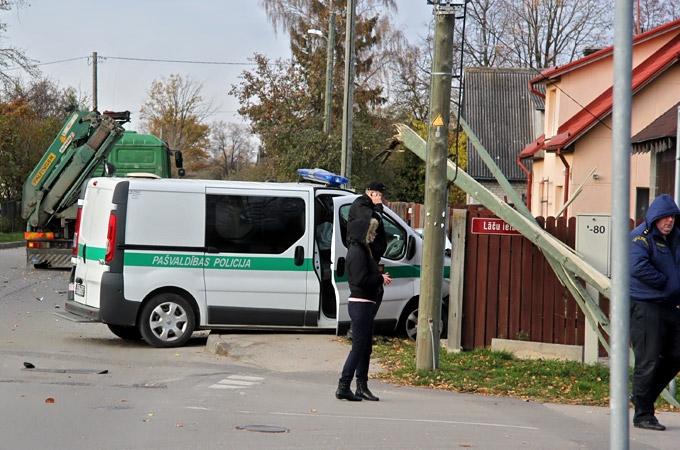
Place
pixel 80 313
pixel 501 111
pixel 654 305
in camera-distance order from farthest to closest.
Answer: pixel 501 111, pixel 80 313, pixel 654 305

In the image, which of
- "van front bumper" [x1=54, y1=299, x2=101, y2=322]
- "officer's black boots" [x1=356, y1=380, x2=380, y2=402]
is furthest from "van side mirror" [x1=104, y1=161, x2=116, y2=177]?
"officer's black boots" [x1=356, y1=380, x2=380, y2=402]

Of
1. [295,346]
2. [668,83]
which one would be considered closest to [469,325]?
[295,346]

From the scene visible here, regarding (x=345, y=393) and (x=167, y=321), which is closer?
(x=345, y=393)

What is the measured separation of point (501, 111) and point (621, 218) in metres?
42.9

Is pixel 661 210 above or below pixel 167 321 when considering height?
above

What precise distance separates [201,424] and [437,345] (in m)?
3.71

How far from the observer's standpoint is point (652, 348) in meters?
8.80

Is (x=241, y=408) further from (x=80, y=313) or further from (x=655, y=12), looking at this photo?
(x=655, y=12)

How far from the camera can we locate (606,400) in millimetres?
10273

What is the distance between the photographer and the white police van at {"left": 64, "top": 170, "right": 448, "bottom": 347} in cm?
1330

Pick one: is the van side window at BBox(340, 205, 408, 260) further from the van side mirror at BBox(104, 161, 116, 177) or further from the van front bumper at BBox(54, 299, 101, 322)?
the van side mirror at BBox(104, 161, 116, 177)

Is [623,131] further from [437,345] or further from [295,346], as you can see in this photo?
[295,346]

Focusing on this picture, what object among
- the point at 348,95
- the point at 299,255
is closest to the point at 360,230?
the point at 299,255

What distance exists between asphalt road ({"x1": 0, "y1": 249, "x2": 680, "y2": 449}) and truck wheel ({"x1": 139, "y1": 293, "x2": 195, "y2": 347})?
0.20 metres
